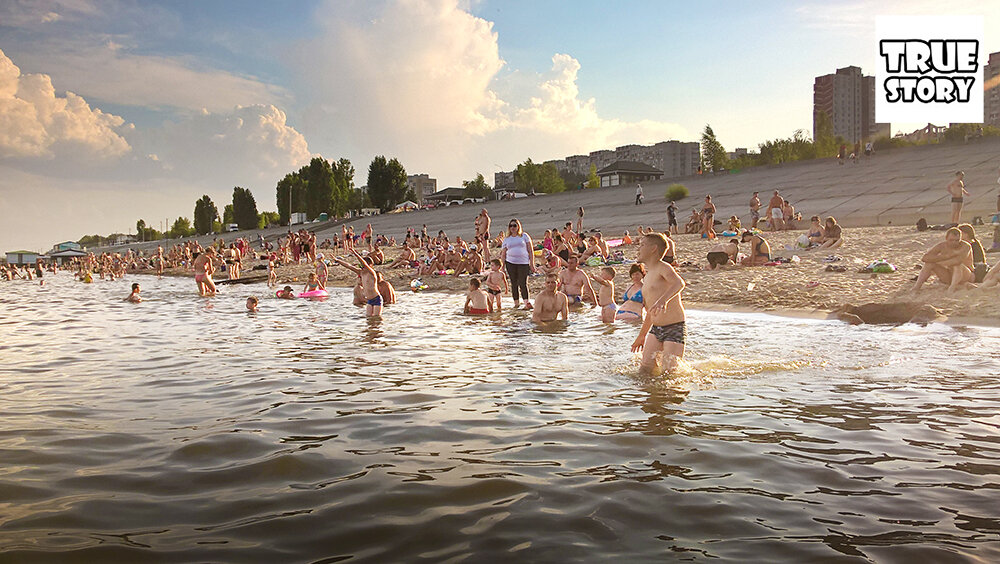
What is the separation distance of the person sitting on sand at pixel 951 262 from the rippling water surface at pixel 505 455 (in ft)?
12.3

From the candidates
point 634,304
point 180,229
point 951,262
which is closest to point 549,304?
point 634,304

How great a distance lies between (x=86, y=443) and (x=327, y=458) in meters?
1.79

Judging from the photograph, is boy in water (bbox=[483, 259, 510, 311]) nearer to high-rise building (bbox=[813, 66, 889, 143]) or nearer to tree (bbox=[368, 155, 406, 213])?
tree (bbox=[368, 155, 406, 213])

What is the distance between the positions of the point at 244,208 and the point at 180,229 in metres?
42.8

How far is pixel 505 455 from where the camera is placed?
4.01 meters

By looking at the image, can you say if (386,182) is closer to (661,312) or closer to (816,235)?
(816,235)

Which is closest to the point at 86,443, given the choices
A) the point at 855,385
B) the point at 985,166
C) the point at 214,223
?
the point at 855,385

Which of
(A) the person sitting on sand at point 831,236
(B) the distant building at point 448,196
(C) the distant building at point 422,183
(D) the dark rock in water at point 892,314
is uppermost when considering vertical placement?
(C) the distant building at point 422,183

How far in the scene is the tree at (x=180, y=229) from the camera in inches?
4686

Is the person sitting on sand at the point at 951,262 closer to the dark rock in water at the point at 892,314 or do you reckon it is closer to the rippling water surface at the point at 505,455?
the dark rock in water at the point at 892,314

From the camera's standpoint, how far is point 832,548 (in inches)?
107

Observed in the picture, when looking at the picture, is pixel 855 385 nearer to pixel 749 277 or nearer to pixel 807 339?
pixel 807 339

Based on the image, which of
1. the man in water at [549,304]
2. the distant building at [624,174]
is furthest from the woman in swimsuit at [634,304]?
the distant building at [624,174]

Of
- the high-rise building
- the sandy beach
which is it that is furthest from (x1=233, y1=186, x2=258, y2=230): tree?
the high-rise building
